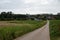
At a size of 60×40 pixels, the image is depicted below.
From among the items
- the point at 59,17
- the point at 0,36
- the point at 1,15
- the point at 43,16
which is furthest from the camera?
the point at 43,16

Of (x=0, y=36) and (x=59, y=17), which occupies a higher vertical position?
(x=0, y=36)

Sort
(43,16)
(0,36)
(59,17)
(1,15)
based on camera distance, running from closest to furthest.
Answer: (0,36)
(1,15)
(59,17)
(43,16)

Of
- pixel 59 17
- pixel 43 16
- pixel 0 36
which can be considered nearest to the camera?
pixel 0 36

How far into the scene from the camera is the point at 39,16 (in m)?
168

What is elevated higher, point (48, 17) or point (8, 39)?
point (8, 39)

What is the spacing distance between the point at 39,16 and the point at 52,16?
40.5ft

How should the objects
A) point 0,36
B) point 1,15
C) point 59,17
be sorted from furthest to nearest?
1. point 59,17
2. point 1,15
3. point 0,36

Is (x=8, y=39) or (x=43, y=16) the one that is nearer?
(x=8, y=39)

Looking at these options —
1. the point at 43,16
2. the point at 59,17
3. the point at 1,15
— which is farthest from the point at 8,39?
the point at 43,16

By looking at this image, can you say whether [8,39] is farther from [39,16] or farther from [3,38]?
[39,16]

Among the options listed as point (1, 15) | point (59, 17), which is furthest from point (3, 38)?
point (59, 17)

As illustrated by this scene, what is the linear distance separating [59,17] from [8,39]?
416 ft

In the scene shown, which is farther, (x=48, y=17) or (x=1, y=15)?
(x=48, y=17)

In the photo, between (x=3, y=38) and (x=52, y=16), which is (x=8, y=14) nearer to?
(x=52, y=16)
